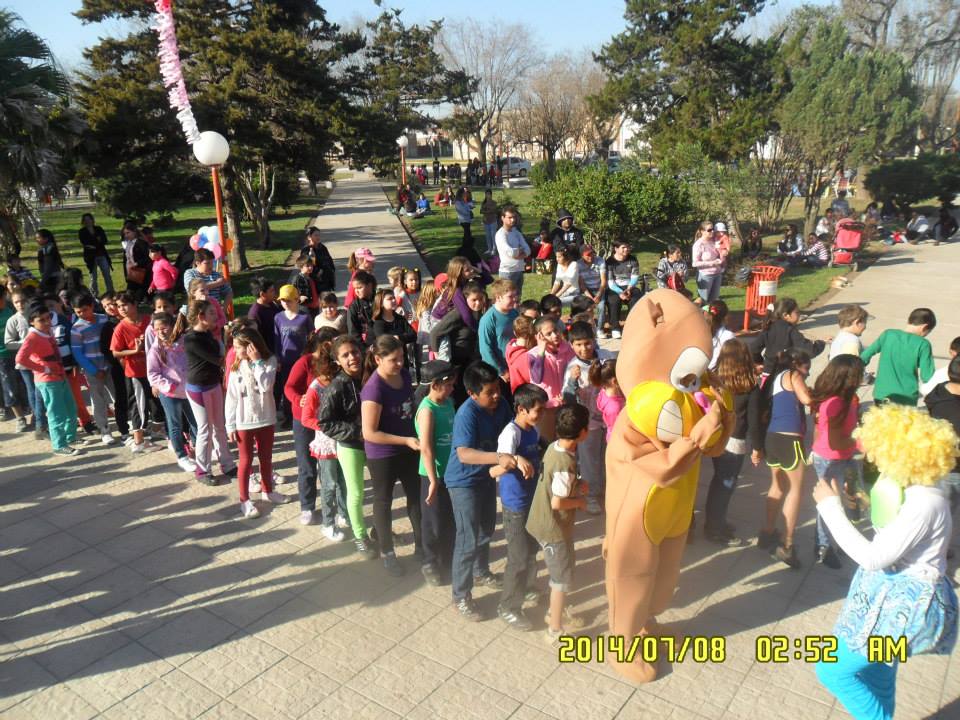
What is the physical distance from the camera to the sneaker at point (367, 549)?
5.14 meters

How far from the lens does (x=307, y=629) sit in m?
4.38

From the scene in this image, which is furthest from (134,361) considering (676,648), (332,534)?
(676,648)

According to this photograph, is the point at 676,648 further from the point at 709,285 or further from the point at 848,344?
the point at 709,285

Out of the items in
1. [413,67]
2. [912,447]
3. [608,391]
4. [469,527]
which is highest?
[413,67]

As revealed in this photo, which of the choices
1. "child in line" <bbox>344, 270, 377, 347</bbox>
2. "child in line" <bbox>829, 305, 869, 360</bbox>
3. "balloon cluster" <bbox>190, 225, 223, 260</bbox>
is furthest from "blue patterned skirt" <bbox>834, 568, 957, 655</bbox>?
"balloon cluster" <bbox>190, 225, 223, 260</bbox>

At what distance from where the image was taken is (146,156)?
45.7 ft

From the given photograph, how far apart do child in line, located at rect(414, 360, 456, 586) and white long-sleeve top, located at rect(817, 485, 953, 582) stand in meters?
2.30

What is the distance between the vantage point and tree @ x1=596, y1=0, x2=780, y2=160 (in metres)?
20.1

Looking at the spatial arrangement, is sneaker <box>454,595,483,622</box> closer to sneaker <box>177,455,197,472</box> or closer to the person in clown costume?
the person in clown costume

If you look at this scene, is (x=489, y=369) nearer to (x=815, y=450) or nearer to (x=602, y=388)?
(x=602, y=388)

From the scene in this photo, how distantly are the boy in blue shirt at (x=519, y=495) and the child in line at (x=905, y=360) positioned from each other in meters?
3.00

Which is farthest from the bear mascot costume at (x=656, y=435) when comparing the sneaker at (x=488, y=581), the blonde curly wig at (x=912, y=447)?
the sneaker at (x=488, y=581)

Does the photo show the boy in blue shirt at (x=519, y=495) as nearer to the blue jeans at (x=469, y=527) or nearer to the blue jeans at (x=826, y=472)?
the blue jeans at (x=469, y=527)

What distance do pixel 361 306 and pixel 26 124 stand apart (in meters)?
7.56
